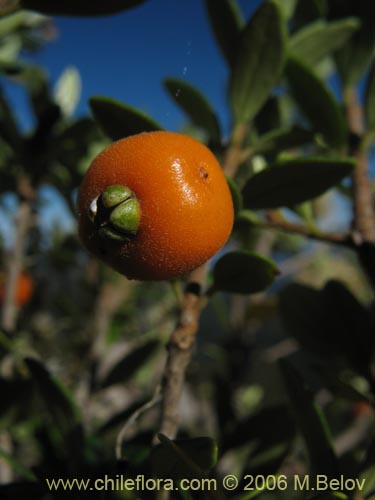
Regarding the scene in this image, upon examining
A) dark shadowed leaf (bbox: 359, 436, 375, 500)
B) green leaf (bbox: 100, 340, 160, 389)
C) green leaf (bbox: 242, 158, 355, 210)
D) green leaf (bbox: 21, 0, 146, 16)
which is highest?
green leaf (bbox: 21, 0, 146, 16)

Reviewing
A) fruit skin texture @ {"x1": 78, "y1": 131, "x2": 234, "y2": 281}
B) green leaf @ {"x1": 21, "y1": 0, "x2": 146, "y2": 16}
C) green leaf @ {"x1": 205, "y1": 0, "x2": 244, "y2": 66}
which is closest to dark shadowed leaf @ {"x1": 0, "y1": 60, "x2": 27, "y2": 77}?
green leaf @ {"x1": 21, "y1": 0, "x2": 146, "y2": 16}

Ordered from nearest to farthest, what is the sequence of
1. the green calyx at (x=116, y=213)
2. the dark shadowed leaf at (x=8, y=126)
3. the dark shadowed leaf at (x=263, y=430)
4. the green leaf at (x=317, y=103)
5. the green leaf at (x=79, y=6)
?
the green calyx at (x=116, y=213) → the green leaf at (x=79, y=6) → the green leaf at (x=317, y=103) → the dark shadowed leaf at (x=263, y=430) → the dark shadowed leaf at (x=8, y=126)

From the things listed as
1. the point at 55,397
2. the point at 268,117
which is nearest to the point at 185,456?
the point at 55,397

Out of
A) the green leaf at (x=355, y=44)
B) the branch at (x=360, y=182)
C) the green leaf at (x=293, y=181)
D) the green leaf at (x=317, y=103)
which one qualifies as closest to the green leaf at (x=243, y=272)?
the green leaf at (x=293, y=181)

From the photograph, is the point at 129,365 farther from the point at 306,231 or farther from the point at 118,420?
the point at 306,231

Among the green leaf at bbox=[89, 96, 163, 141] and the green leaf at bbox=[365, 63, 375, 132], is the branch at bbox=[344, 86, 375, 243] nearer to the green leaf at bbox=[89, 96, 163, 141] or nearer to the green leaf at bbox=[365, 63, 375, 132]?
the green leaf at bbox=[365, 63, 375, 132]

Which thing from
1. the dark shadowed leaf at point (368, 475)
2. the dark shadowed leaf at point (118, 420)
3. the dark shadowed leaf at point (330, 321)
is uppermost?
the dark shadowed leaf at point (368, 475)

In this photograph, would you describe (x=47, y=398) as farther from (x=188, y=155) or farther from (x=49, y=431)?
(x=188, y=155)

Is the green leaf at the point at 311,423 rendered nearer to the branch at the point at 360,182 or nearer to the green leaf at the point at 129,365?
the branch at the point at 360,182
